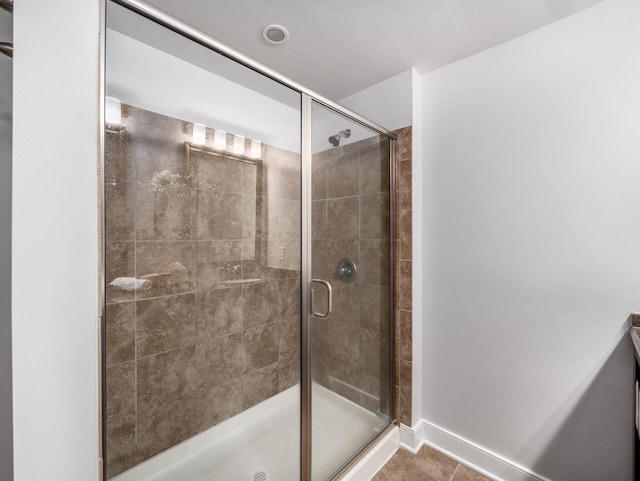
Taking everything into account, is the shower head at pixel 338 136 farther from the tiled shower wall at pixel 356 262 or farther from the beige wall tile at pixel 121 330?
the beige wall tile at pixel 121 330

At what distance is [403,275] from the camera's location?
188 centimetres

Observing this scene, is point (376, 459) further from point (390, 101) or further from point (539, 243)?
point (390, 101)

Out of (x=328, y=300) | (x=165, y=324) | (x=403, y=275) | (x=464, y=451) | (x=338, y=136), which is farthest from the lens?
(x=403, y=275)

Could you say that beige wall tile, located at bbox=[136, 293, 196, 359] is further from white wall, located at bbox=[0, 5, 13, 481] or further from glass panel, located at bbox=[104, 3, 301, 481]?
white wall, located at bbox=[0, 5, 13, 481]

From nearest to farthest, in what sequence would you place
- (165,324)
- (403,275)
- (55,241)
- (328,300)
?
(55,241) → (165,324) → (328,300) → (403,275)

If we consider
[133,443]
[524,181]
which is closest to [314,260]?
[133,443]

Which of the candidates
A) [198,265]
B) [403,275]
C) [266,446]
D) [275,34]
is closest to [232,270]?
[198,265]

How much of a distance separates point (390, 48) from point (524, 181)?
1.05 meters

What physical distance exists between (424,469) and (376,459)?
284mm

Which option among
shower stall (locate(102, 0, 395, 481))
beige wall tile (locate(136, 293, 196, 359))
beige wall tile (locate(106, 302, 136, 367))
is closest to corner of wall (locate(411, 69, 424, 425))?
shower stall (locate(102, 0, 395, 481))

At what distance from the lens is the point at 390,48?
1646 mm

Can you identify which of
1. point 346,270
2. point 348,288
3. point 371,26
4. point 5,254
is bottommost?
point 348,288

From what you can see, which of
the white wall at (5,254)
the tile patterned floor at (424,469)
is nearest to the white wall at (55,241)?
the white wall at (5,254)

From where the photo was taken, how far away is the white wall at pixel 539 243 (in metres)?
1.29
